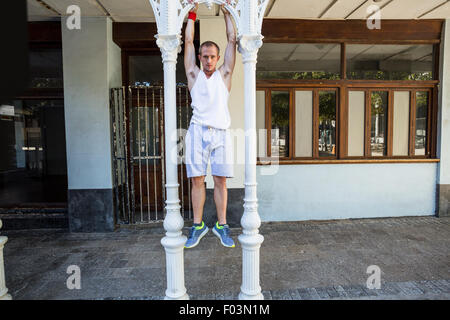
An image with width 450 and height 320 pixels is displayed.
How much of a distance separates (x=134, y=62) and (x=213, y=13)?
79.2 inches

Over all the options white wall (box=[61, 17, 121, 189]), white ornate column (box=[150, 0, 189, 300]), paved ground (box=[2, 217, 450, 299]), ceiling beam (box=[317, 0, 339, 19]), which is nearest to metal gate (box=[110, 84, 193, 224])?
white wall (box=[61, 17, 121, 189])

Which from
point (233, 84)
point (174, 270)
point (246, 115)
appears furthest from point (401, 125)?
point (174, 270)

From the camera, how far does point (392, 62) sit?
5977 mm

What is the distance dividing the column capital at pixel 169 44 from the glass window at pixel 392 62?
4.40 m

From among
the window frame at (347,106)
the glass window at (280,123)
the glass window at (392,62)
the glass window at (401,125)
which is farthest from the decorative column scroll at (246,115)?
the glass window at (401,125)

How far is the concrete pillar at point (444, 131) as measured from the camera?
19.0 feet

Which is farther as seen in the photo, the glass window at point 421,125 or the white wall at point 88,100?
the glass window at point 421,125

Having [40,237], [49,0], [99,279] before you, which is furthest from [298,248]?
[49,0]

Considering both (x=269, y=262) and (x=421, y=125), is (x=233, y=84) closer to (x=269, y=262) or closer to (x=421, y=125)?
(x=269, y=262)

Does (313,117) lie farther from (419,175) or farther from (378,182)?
(419,175)

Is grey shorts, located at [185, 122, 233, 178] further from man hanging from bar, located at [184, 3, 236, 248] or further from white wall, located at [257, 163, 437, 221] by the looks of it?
white wall, located at [257, 163, 437, 221]

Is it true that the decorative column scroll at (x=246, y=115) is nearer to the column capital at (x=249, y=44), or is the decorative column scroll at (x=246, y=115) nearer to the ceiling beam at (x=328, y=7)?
the column capital at (x=249, y=44)

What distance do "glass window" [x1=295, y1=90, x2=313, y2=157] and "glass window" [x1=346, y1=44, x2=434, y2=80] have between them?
1074 millimetres

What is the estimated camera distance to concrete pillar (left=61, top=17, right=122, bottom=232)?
5.25 metres
